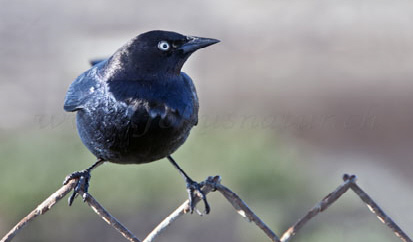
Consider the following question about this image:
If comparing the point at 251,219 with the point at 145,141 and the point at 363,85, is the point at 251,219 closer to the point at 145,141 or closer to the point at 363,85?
the point at 145,141

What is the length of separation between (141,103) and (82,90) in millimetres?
346

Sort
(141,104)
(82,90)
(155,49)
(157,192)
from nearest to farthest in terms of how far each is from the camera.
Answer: (141,104) → (155,49) → (82,90) → (157,192)

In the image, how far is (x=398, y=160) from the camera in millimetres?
6410

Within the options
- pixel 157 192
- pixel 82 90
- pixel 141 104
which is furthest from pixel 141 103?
pixel 157 192

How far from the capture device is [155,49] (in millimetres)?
2406

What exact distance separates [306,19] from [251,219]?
8531 millimetres

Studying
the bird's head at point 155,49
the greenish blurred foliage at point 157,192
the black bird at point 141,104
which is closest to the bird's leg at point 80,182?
the black bird at point 141,104

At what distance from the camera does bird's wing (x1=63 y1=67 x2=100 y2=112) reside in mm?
2475

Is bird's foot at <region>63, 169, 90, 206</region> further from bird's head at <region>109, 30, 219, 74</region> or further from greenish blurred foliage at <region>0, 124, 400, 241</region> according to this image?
greenish blurred foliage at <region>0, 124, 400, 241</region>

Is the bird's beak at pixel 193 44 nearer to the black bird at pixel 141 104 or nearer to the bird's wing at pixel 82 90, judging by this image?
the black bird at pixel 141 104

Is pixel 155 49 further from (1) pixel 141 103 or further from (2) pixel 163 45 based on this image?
(1) pixel 141 103

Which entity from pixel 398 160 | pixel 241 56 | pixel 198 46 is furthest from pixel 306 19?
pixel 198 46

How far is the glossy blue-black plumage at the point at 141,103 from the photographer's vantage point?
2.30 metres

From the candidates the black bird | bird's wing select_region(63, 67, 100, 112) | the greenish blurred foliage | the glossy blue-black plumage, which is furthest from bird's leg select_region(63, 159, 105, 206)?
the greenish blurred foliage
